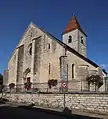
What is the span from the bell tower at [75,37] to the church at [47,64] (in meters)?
9.52

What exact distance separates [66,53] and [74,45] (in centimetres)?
1446

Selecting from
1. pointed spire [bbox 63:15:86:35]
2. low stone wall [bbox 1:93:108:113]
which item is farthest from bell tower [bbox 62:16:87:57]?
low stone wall [bbox 1:93:108:113]

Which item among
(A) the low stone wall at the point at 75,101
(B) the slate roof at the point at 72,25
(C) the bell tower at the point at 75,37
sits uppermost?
(B) the slate roof at the point at 72,25

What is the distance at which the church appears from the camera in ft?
81.9

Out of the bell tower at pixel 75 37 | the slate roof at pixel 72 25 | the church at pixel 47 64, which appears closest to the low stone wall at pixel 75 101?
the church at pixel 47 64

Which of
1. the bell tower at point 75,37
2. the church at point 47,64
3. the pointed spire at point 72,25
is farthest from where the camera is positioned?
the pointed spire at point 72,25

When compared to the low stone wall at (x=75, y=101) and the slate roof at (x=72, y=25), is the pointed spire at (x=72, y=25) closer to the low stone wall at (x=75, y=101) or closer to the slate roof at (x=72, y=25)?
the slate roof at (x=72, y=25)

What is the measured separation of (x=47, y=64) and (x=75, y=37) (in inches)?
606

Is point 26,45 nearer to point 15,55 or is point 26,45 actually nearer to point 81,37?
point 15,55

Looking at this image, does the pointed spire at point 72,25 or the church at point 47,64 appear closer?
the church at point 47,64

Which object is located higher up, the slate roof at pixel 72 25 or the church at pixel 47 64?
the slate roof at pixel 72 25

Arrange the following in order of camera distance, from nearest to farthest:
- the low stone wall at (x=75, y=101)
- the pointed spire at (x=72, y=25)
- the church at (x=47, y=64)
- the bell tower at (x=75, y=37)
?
1. the low stone wall at (x=75, y=101)
2. the church at (x=47, y=64)
3. the bell tower at (x=75, y=37)
4. the pointed spire at (x=72, y=25)

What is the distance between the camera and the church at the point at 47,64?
81.9 ft

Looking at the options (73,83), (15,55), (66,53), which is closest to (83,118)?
(73,83)
